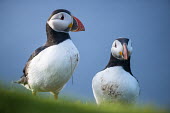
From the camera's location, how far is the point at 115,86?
3264 mm

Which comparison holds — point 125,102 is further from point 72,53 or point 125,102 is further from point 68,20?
point 68,20

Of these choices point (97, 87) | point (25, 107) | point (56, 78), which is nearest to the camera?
point (25, 107)

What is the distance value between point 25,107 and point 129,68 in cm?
196

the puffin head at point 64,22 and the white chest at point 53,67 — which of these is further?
the puffin head at point 64,22

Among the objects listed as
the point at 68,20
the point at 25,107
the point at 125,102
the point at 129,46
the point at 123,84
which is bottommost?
the point at 125,102

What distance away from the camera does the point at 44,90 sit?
131 inches

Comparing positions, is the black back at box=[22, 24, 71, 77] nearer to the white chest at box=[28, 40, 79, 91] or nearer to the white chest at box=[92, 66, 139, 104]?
the white chest at box=[28, 40, 79, 91]

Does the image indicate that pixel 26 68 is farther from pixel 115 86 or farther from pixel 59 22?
pixel 115 86

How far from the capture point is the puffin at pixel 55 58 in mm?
3129

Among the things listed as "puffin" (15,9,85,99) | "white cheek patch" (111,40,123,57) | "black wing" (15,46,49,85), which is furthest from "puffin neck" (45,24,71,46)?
"white cheek patch" (111,40,123,57)

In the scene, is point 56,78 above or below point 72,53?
below

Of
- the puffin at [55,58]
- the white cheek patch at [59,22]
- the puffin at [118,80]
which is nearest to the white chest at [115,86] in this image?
the puffin at [118,80]

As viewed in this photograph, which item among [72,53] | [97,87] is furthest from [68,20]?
[97,87]

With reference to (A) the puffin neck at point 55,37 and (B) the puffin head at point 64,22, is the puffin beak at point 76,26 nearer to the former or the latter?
(B) the puffin head at point 64,22
